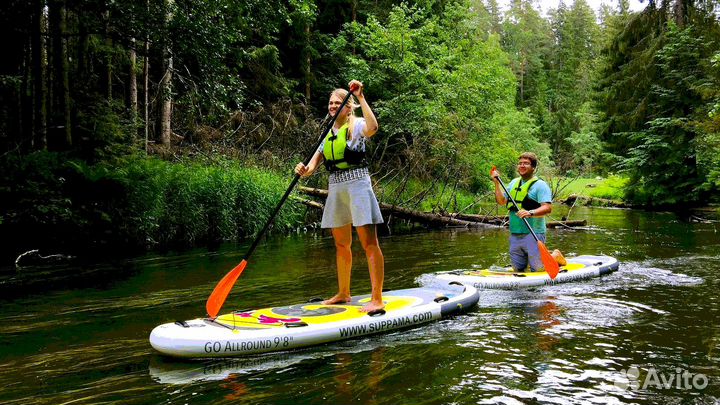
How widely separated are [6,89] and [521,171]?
9.57 metres

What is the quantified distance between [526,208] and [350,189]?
3.29m

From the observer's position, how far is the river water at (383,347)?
3.23 meters

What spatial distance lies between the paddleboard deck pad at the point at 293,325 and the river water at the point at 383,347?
99 millimetres

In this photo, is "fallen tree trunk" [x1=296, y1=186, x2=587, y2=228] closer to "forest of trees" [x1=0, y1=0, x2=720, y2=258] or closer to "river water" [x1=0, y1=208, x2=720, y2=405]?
"forest of trees" [x1=0, y1=0, x2=720, y2=258]

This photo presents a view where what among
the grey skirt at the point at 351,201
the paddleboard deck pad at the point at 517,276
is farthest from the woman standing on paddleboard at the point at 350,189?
the paddleboard deck pad at the point at 517,276

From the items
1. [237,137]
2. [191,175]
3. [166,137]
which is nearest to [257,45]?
[237,137]

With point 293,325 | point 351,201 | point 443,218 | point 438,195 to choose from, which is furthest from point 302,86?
point 293,325

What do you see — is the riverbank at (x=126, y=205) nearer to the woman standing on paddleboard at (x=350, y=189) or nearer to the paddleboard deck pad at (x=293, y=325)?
the paddleboard deck pad at (x=293, y=325)

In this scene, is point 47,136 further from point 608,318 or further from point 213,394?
point 608,318

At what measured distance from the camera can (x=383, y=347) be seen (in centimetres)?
417

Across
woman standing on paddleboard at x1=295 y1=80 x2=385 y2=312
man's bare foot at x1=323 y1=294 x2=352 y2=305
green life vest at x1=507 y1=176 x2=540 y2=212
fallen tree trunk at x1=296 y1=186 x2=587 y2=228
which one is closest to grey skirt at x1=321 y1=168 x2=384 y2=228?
woman standing on paddleboard at x1=295 y1=80 x2=385 y2=312

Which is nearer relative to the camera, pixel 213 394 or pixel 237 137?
pixel 213 394

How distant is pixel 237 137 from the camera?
16.8m

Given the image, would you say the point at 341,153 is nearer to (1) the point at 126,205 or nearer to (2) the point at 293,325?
(2) the point at 293,325
